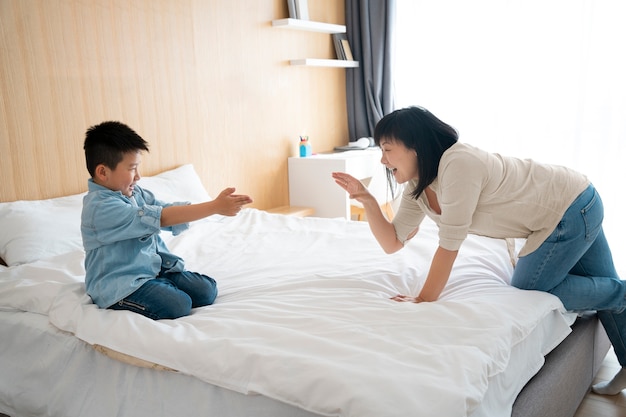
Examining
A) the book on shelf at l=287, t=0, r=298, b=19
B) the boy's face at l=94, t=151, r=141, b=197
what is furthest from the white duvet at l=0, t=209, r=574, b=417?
the book on shelf at l=287, t=0, r=298, b=19

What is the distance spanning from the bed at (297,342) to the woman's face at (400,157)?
0.37 meters

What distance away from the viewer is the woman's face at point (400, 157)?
66.3 inches

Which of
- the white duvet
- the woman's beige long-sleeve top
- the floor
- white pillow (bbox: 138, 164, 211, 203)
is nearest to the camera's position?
the white duvet

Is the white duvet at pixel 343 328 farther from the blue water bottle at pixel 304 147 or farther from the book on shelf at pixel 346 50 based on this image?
the book on shelf at pixel 346 50

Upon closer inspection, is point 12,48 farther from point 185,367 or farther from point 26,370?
point 185,367

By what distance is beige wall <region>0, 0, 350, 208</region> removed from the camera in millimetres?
2359

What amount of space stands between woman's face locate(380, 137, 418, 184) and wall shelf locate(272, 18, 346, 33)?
6.93 feet

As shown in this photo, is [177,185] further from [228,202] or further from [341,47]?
[341,47]

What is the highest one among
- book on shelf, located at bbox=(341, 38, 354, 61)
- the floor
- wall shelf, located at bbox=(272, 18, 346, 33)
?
wall shelf, located at bbox=(272, 18, 346, 33)

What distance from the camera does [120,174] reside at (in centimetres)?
167

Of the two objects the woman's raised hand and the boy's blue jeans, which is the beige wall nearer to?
the boy's blue jeans

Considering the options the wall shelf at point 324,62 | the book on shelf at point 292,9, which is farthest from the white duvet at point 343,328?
the book on shelf at point 292,9

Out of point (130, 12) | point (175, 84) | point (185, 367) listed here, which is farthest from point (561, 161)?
point (185, 367)

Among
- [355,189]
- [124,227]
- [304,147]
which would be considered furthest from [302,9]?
[124,227]
